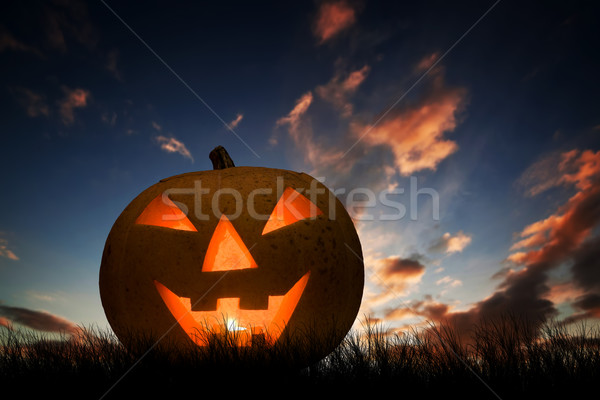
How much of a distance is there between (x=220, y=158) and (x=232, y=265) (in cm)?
164

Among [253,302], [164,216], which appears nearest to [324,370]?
[253,302]

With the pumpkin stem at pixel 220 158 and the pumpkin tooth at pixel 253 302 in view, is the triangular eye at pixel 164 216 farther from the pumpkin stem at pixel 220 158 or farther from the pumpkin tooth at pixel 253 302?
the pumpkin stem at pixel 220 158

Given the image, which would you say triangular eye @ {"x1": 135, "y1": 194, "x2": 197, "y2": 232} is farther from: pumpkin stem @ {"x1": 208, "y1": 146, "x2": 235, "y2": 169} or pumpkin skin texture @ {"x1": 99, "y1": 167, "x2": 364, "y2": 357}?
pumpkin stem @ {"x1": 208, "y1": 146, "x2": 235, "y2": 169}

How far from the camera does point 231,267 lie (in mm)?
3738

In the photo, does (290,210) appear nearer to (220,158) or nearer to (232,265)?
(232,265)

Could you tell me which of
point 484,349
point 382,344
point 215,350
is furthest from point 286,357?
point 484,349

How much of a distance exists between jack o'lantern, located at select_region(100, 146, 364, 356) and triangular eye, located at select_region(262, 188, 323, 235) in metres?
0.01

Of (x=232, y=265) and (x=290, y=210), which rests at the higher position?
(x=290, y=210)

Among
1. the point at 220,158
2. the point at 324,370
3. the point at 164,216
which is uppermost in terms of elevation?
the point at 220,158

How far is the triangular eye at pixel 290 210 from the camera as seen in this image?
400 cm

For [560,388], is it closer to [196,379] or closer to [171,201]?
[196,379]

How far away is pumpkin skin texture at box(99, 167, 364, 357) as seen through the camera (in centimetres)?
365

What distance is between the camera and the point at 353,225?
15.1 feet

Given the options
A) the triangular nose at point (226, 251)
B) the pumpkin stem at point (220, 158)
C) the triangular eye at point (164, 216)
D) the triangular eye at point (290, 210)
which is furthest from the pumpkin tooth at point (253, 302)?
the pumpkin stem at point (220, 158)
